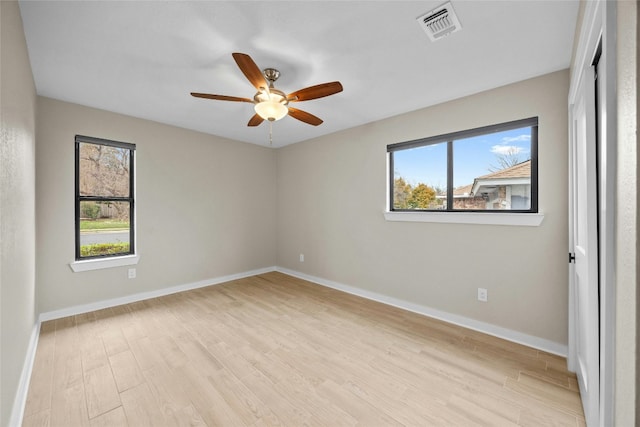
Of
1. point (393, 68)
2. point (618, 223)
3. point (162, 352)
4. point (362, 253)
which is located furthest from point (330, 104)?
point (162, 352)

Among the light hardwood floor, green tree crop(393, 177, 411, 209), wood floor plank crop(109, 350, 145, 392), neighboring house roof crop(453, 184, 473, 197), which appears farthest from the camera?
green tree crop(393, 177, 411, 209)

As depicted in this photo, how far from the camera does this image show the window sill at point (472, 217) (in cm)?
241

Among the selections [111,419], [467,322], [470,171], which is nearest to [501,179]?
[470,171]

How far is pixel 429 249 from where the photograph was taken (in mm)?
3107

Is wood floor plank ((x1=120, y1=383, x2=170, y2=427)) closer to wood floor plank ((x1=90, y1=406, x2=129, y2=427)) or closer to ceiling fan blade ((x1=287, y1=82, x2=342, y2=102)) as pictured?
wood floor plank ((x1=90, y1=406, x2=129, y2=427))

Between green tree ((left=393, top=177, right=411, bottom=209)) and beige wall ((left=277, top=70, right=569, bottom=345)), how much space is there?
16 centimetres

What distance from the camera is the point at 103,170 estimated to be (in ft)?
11.1

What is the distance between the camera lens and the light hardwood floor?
1645 millimetres

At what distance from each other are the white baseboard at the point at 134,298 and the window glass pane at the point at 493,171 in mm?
3554

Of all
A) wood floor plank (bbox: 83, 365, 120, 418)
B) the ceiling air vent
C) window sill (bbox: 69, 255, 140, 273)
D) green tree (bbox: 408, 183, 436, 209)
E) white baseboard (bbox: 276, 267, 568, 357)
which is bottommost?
wood floor plank (bbox: 83, 365, 120, 418)

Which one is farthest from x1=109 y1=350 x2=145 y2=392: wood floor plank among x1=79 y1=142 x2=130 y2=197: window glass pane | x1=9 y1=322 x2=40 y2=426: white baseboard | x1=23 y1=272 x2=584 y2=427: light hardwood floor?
x1=79 y1=142 x2=130 y2=197: window glass pane

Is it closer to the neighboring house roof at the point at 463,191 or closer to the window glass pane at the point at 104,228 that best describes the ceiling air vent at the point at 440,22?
the neighboring house roof at the point at 463,191

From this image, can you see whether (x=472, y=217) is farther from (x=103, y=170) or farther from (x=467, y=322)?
(x=103, y=170)

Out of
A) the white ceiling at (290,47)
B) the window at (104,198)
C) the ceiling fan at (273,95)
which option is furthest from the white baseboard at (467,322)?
the window at (104,198)
